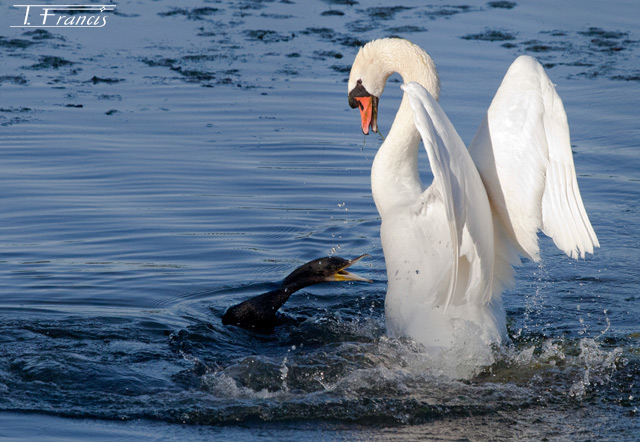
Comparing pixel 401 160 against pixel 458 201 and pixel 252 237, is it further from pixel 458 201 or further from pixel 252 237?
pixel 252 237

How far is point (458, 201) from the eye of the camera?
4.73 meters

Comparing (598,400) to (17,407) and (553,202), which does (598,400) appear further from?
(17,407)

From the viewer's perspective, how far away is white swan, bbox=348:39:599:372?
519 cm

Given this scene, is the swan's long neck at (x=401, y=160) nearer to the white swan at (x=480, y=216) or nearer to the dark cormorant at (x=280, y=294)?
the white swan at (x=480, y=216)

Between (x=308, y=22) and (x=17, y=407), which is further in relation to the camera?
(x=308, y=22)

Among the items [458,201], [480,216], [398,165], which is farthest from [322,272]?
[458,201]

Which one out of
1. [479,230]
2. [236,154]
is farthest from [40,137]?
[479,230]

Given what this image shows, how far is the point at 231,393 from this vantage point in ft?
16.8

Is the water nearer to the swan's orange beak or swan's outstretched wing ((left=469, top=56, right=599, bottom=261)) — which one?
swan's outstretched wing ((left=469, top=56, right=599, bottom=261))

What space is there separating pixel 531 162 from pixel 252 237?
10.1 feet

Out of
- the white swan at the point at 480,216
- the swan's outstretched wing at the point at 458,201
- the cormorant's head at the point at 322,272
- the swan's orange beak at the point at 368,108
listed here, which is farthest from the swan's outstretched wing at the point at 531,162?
the cormorant's head at the point at 322,272

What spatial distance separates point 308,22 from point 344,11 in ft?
3.10

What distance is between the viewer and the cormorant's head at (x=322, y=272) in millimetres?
6609

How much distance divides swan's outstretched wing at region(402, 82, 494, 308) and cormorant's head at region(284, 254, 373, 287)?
1191 mm
